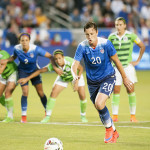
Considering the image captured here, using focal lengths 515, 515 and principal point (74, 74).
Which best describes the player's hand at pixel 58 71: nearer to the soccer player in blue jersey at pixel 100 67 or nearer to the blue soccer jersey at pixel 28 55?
the blue soccer jersey at pixel 28 55

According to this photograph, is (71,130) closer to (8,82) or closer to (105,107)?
(105,107)

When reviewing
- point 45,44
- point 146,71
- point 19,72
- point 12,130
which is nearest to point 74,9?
point 45,44

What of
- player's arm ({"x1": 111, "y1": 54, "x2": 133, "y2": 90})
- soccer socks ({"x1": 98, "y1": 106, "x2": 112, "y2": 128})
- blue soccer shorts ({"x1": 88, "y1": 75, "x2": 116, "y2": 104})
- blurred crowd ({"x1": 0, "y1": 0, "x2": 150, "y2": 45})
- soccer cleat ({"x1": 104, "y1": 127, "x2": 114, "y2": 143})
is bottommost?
soccer cleat ({"x1": 104, "y1": 127, "x2": 114, "y2": 143})

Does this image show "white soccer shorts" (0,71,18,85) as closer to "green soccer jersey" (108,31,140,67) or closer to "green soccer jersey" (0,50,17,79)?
"green soccer jersey" (0,50,17,79)

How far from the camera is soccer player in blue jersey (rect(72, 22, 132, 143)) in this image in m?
8.55

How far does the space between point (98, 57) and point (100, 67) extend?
0.62 feet

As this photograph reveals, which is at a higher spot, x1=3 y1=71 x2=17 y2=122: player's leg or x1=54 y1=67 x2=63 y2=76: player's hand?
x1=54 y1=67 x2=63 y2=76: player's hand

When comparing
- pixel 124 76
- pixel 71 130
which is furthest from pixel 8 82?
pixel 124 76

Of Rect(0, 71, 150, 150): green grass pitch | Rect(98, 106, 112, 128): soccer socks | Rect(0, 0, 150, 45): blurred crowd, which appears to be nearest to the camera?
Rect(0, 71, 150, 150): green grass pitch

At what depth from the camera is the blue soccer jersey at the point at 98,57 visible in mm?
8680

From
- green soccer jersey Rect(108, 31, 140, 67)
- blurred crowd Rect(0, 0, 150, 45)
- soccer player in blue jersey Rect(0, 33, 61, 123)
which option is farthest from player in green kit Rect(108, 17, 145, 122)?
blurred crowd Rect(0, 0, 150, 45)

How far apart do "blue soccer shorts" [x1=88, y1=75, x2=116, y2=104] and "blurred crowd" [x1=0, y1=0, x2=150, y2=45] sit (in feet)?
47.8

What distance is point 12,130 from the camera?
10109 millimetres

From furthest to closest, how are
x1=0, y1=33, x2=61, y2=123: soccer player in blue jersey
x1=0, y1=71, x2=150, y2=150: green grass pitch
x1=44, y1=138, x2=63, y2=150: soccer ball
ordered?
x1=0, y1=33, x2=61, y2=123: soccer player in blue jersey, x1=0, y1=71, x2=150, y2=150: green grass pitch, x1=44, y1=138, x2=63, y2=150: soccer ball
